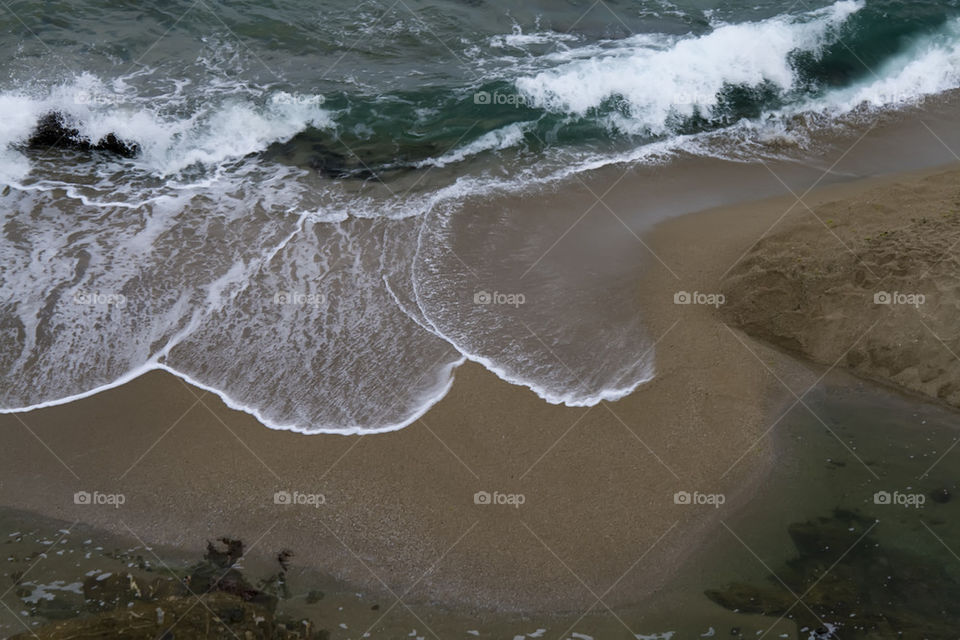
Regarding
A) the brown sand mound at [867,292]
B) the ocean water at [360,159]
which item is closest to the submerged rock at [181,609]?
the ocean water at [360,159]

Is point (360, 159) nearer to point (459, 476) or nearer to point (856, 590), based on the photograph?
Answer: point (459, 476)

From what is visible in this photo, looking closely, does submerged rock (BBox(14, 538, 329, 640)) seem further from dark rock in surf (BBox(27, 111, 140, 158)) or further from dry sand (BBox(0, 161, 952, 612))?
dark rock in surf (BBox(27, 111, 140, 158))

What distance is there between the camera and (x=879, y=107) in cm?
1331

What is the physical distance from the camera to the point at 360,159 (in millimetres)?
11867

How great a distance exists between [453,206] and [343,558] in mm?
5579

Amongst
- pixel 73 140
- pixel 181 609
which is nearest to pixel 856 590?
pixel 181 609

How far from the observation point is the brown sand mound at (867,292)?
8.27 m

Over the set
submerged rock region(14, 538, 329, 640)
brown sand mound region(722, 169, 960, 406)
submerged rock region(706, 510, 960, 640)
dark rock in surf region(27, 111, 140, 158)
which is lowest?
submerged rock region(706, 510, 960, 640)

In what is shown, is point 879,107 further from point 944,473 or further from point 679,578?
point 679,578

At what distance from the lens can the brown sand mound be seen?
Answer: 827 centimetres

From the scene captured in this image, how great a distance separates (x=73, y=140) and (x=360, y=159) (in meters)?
4.58

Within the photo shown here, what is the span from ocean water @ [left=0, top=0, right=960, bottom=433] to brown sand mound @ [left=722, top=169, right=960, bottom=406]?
1.68 metres

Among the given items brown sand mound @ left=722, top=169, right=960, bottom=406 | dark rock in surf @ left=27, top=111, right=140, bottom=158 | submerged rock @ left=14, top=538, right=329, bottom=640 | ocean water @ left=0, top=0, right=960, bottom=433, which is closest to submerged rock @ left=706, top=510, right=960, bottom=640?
brown sand mound @ left=722, top=169, right=960, bottom=406

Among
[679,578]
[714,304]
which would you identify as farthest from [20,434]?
[714,304]
